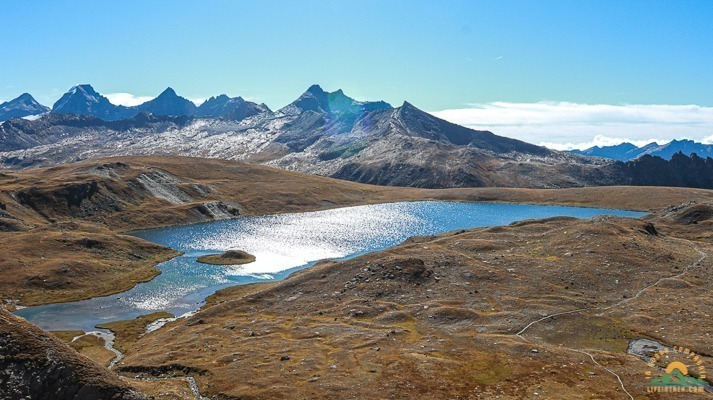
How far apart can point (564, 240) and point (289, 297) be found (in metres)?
69.4

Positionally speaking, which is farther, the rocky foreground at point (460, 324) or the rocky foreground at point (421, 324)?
the rocky foreground at point (460, 324)

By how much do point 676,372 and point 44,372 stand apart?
206ft

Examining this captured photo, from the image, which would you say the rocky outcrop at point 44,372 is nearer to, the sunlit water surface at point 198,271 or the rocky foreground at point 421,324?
the rocky foreground at point 421,324

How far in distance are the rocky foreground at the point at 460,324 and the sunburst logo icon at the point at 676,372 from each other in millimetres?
1783

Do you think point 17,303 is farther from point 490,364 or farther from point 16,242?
point 490,364

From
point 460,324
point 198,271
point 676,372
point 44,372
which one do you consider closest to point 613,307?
point 676,372

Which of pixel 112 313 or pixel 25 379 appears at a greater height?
pixel 25 379

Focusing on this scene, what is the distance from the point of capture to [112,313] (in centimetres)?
10262

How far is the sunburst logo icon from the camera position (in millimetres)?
50094

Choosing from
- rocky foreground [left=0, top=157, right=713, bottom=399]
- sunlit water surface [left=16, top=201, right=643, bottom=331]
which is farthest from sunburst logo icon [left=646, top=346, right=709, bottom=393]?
sunlit water surface [left=16, top=201, right=643, bottom=331]

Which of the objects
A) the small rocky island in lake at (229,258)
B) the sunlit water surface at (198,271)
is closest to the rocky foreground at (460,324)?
the sunlit water surface at (198,271)

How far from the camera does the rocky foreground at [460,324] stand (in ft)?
A: 176

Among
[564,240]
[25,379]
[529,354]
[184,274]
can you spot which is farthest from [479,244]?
[25,379]

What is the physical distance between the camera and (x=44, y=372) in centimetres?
3272
